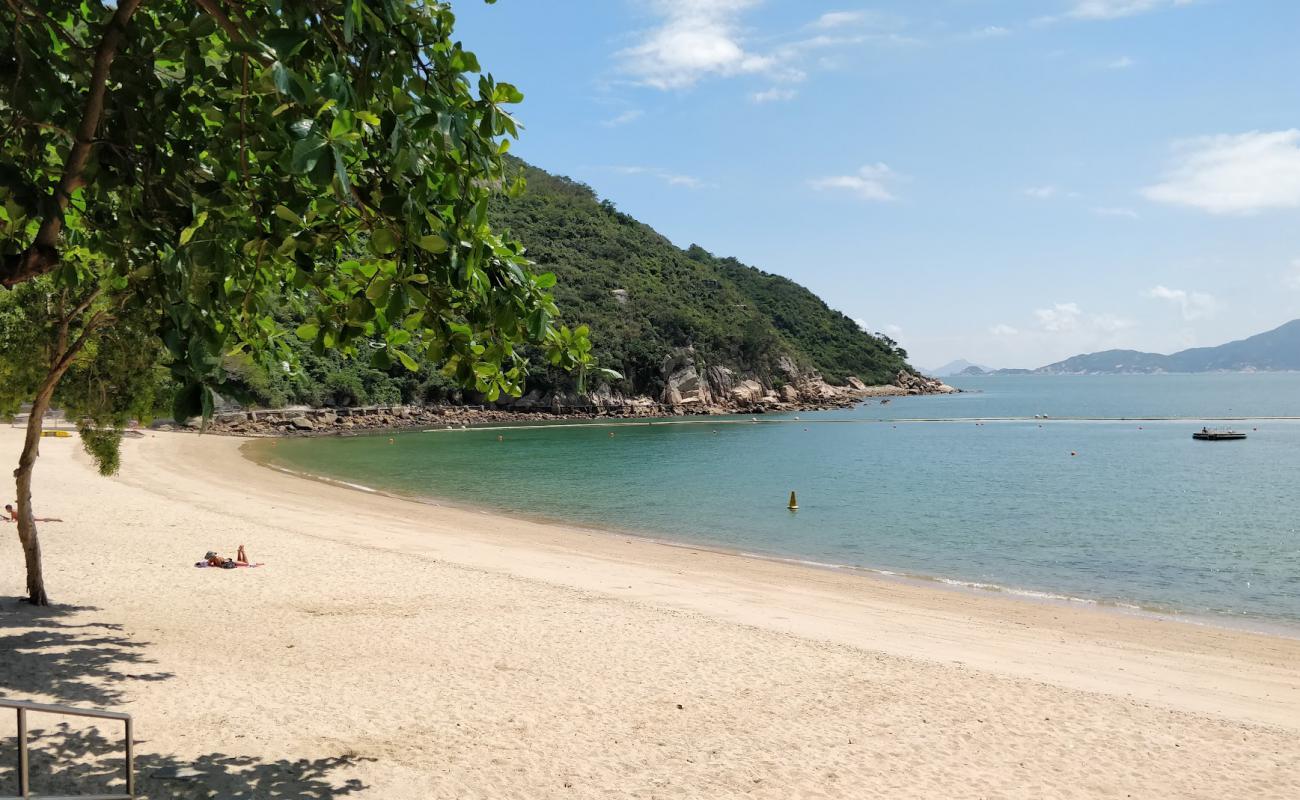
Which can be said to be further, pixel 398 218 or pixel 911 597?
pixel 911 597

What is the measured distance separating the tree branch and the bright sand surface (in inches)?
126

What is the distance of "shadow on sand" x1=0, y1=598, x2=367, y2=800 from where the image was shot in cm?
540

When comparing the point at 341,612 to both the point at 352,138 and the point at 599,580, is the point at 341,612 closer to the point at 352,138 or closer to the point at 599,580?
the point at 599,580

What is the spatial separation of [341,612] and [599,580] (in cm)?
613

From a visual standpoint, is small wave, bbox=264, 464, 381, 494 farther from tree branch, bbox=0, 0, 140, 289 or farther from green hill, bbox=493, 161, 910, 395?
green hill, bbox=493, 161, 910, 395

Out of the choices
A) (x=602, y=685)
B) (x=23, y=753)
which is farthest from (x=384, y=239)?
(x=602, y=685)

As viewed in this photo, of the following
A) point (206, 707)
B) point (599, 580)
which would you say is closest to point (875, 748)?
point (206, 707)

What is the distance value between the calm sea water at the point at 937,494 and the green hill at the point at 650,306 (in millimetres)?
28750

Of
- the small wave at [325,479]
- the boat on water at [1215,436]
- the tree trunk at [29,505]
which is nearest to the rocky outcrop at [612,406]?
the small wave at [325,479]

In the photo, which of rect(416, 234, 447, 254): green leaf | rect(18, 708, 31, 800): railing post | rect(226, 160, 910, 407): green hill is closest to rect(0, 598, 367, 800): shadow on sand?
rect(18, 708, 31, 800): railing post

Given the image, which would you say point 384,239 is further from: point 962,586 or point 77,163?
point 962,586

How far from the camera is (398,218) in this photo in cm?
391

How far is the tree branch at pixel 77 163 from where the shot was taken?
14.6ft

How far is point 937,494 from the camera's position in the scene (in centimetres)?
3644
